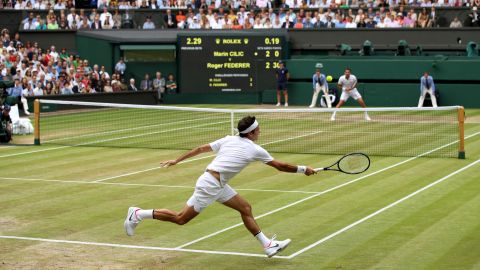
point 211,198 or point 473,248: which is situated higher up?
point 211,198

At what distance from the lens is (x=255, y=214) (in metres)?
15.7

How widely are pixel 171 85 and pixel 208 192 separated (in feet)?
110

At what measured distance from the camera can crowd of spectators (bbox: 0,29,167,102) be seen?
38875 mm

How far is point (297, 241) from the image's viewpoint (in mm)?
13484

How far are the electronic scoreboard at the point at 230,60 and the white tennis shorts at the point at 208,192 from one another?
31912 mm

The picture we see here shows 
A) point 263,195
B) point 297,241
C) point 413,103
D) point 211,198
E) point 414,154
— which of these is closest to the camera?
point 211,198

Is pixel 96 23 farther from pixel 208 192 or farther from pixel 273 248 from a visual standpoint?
pixel 273 248

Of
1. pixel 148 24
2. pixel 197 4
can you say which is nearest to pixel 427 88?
pixel 197 4

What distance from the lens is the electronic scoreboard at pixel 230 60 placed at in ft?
144

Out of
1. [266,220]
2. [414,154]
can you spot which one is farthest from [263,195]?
[414,154]

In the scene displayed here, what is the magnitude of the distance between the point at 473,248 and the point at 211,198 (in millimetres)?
3759

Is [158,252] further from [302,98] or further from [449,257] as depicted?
[302,98]

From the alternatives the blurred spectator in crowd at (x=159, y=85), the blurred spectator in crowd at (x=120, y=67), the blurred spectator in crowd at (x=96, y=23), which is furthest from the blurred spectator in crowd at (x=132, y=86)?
the blurred spectator in crowd at (x=96, y=23)

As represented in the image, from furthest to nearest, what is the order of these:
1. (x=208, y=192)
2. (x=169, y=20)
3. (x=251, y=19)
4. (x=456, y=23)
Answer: (x=169, y=20) < (x=251, y=19) < (x=456, y=23) < (x=208, y=192)
